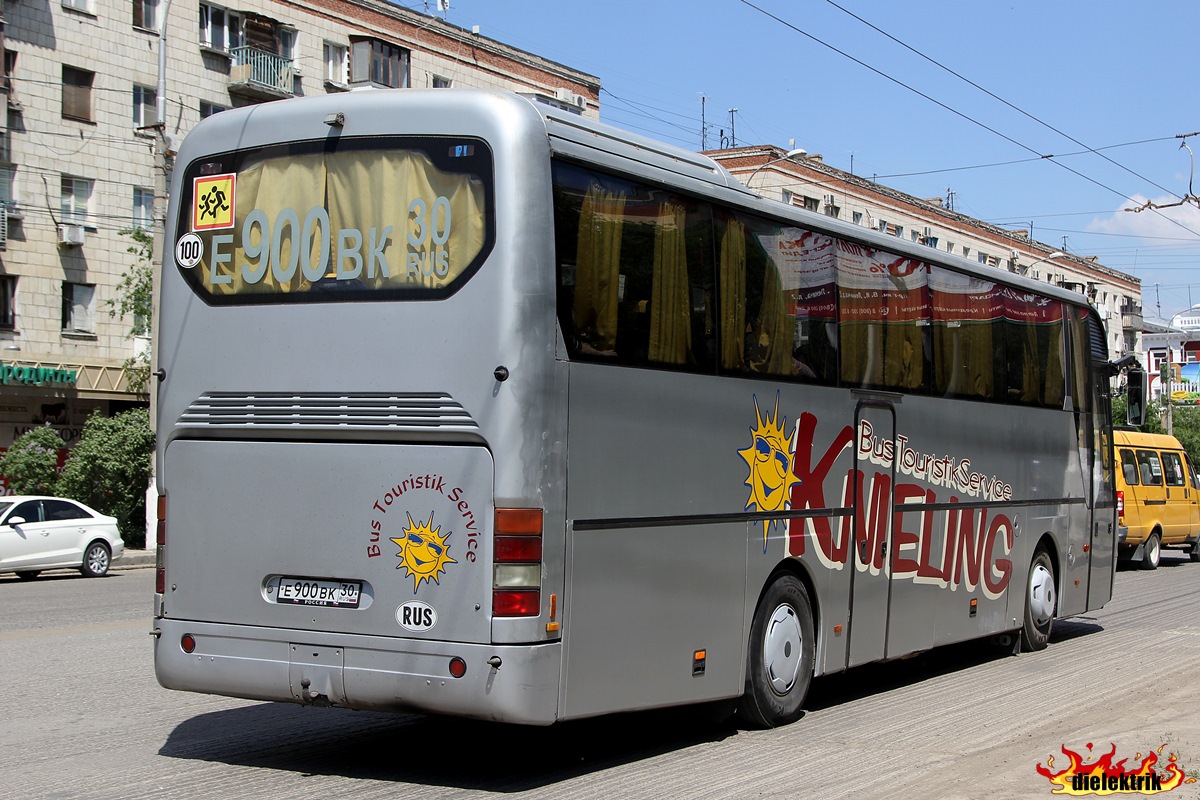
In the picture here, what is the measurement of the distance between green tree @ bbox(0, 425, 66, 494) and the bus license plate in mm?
25877

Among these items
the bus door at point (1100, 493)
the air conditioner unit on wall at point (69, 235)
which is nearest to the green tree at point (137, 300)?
the air conditioner unit on wall at point (69, 235)

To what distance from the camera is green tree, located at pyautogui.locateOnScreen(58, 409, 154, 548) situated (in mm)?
30828

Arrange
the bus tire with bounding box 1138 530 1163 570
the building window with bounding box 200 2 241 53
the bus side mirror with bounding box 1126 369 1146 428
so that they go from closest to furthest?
the bus side mirror with bounding box 1126 369 1146 428
the bus tire with bounding box 1138 530 1163 570
the building window with bounding box 200 2 241 53

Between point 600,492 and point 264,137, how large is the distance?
2779 millimetres

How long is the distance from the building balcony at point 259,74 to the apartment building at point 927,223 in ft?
51.4

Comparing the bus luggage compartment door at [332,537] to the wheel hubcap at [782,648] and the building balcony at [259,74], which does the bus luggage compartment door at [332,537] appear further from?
the building balcony at [259,74]

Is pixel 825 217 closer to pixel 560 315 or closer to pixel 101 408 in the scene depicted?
pixel 560 315

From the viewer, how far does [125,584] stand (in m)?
22.9

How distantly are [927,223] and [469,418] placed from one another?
69.5 metres

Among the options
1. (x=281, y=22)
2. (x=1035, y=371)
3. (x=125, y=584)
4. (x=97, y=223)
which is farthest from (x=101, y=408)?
(x=1035, y=371)

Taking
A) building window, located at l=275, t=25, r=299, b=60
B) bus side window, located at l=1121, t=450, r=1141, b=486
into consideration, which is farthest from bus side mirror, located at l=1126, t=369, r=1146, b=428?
building window, located at l=275, t=25, r=299, b=60

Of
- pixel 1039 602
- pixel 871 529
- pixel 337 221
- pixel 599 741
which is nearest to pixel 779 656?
pixel 599 741

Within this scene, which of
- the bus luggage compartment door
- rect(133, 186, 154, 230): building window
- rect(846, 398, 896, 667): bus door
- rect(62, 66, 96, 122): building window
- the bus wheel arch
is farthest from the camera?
rect(133, 186, 154, 230): building window

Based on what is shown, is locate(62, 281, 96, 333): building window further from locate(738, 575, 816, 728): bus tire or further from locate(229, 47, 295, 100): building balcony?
locate(738, 575, 816, 728): bus tire
